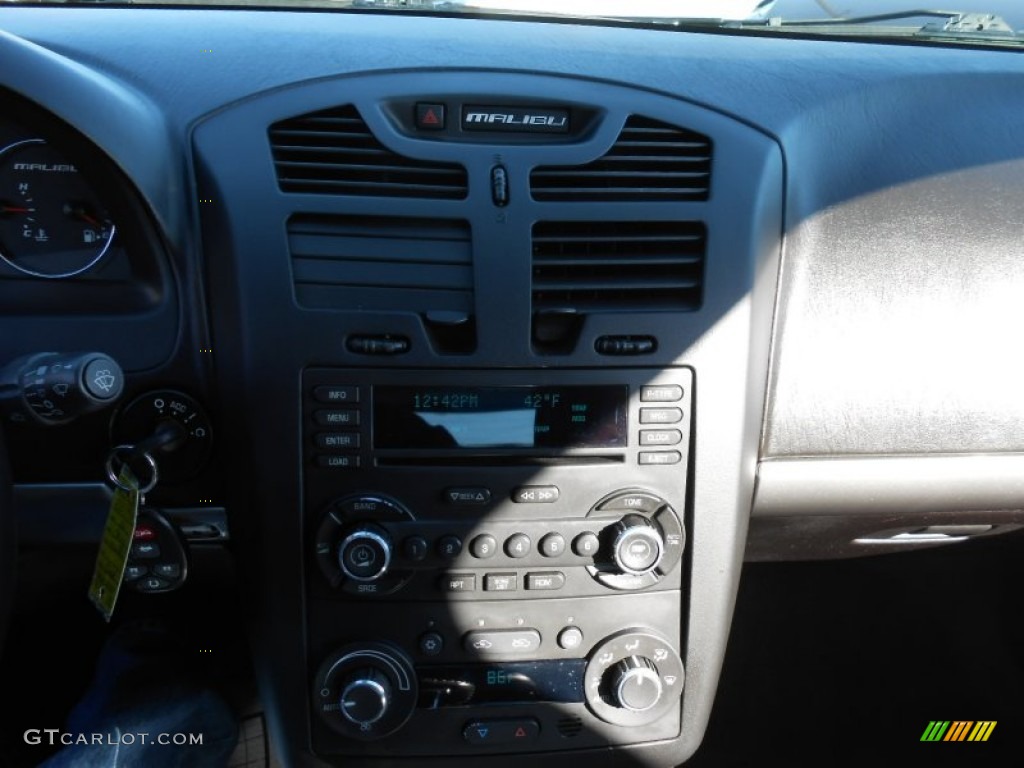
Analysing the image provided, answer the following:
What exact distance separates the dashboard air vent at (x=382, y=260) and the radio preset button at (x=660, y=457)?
0.34 metres

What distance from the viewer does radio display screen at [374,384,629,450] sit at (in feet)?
4.83

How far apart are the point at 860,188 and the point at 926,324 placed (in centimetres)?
23

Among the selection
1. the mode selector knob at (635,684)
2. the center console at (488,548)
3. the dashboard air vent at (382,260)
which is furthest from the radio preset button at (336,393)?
the mode selector knob at (635,684)

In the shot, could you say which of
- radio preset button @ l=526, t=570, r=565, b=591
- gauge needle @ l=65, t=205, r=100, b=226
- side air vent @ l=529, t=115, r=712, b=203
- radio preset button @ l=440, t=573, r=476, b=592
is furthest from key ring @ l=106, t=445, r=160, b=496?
side air vent @ l=529, t=115, r=712, b=203

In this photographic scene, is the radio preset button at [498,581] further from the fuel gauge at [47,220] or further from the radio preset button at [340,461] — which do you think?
the fuel gauge at [47,220]

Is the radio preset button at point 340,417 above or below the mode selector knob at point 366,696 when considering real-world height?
above

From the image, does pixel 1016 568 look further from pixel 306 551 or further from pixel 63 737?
pixel 63 737

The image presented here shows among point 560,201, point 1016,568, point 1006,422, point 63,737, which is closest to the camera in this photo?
point 560,201

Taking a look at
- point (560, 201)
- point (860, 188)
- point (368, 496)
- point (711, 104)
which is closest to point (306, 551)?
point (368, 496)

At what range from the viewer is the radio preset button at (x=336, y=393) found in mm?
1452

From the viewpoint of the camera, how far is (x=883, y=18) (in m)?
1.95

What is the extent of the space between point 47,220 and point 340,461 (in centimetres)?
55

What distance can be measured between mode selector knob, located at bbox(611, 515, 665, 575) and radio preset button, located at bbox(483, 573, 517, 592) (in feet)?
0.50

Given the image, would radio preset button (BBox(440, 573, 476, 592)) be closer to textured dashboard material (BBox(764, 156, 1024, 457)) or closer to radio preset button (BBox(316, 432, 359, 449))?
radio preset button (BBox(316, 432, 359, 449))
